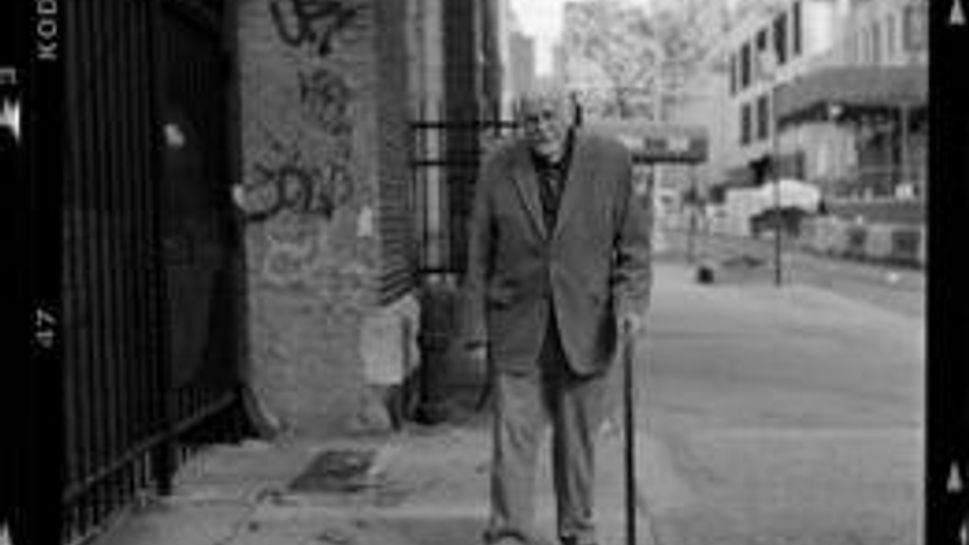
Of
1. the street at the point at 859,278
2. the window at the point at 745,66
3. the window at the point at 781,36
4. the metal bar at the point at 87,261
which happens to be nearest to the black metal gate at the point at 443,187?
the metal bar at the point at 87,261

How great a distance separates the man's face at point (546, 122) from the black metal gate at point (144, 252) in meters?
1.67

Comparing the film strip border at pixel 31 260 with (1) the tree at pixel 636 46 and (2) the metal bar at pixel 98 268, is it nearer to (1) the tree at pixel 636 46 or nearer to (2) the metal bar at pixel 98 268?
(2) the metal bar at pixel 98 268

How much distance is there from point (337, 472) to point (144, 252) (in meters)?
1.66

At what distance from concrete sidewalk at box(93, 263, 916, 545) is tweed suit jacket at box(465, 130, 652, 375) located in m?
1.01

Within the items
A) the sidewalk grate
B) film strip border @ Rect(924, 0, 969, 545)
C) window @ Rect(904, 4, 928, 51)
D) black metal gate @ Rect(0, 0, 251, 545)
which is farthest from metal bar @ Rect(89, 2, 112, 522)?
window @ Rect(904, 4, 928, 51)

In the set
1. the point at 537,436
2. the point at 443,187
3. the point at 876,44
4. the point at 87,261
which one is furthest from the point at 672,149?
the point at 876,44

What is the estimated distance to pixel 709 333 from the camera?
19844mm

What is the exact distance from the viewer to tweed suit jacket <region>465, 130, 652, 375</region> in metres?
6.54

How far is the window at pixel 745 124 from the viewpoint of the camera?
114 meters

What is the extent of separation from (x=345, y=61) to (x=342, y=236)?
1.00m

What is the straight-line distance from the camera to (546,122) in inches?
252

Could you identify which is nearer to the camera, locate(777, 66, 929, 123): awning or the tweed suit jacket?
the tweed suit jacket

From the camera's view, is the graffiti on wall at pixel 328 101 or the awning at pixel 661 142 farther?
the awning at pixel 661 142

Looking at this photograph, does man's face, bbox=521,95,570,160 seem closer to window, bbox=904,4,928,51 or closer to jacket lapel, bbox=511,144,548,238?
jacket lapel, bbox=511,144,548,238
